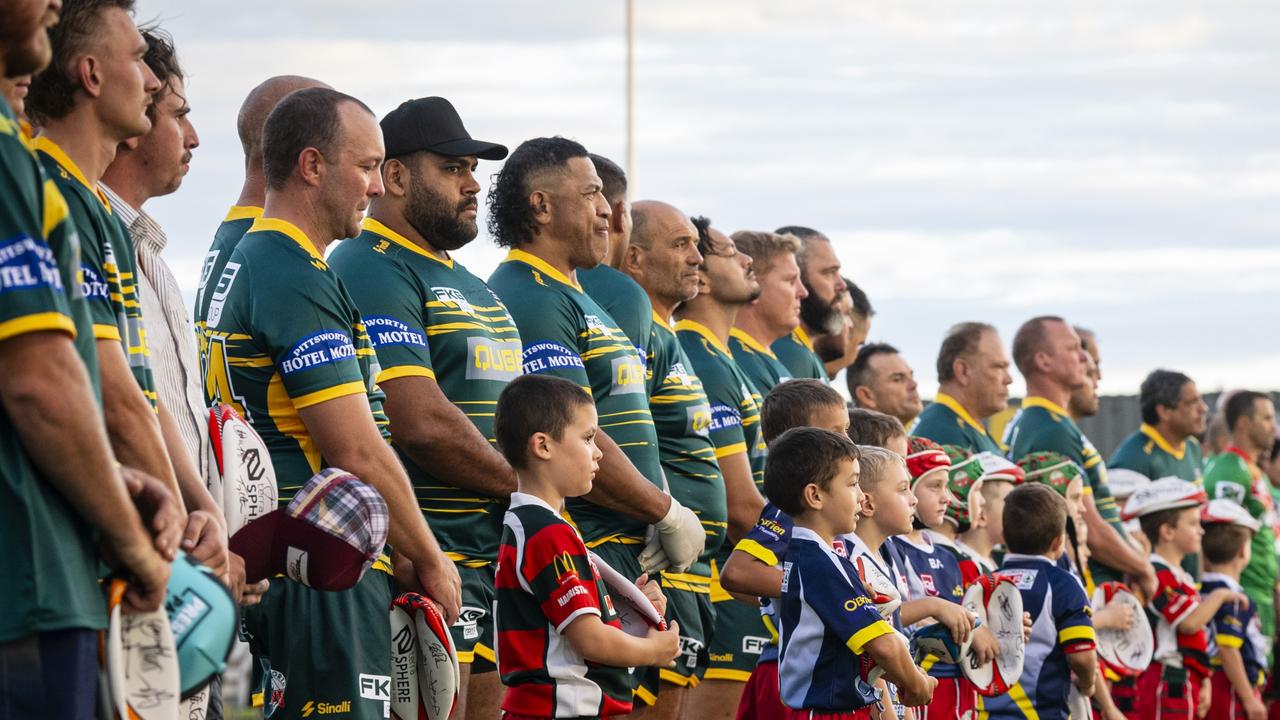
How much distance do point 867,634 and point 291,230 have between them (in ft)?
7.02

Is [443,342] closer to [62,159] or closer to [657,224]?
[62,159]

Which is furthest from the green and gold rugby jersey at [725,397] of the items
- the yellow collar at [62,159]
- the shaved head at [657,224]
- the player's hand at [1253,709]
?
the player's hand at [1253,709]

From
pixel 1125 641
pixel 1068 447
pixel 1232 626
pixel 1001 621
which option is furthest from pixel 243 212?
pixel 1232 626

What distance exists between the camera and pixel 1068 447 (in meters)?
9.11

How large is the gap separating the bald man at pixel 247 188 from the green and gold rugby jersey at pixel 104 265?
0.92 metres

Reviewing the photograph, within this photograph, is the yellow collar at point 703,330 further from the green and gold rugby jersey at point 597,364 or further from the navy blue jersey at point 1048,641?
the navy blue jersey at point 1048,641

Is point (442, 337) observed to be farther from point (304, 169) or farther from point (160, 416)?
point (160, 416)

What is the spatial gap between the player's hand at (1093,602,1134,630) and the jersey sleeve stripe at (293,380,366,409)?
4.99m

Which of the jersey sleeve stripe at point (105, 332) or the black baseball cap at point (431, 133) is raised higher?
the black baseball cap at point (431, 133)

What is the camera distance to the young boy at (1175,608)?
372 inches

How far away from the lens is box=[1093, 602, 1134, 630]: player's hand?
8.09m

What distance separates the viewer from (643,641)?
4602mm

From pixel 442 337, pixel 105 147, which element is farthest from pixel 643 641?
pixel 105 147

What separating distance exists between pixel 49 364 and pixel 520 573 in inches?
82.0
